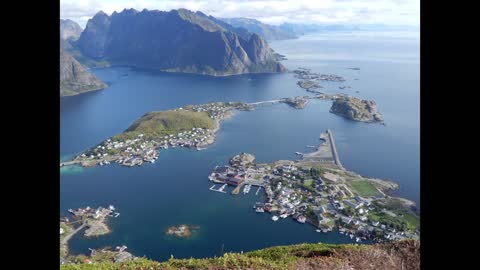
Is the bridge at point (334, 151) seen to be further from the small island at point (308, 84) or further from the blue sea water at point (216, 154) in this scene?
the small island at point (308, 84)

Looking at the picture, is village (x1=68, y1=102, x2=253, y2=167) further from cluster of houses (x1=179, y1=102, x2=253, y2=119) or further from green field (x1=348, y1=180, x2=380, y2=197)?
green field (x1=348, y1=180, x2=380, y2=197)

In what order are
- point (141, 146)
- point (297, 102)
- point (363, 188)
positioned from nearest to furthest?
1. point (363, 188)
2. point (141, 146)
3. point (297, 102)

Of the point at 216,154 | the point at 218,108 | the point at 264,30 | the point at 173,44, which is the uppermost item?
the point at 264,30

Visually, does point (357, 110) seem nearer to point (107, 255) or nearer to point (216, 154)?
point (216, 154)

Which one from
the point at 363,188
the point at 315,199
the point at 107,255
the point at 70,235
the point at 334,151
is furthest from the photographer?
the point at 334,151

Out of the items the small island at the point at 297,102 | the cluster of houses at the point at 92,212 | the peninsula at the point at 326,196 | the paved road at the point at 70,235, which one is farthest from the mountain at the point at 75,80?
the paved road at the point at 70,235

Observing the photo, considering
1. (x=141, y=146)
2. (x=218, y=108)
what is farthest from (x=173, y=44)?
(x=141, y=146)

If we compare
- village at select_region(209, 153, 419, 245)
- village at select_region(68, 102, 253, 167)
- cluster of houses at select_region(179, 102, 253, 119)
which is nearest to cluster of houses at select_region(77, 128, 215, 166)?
village at select_region(68, 102, 253, 167)
